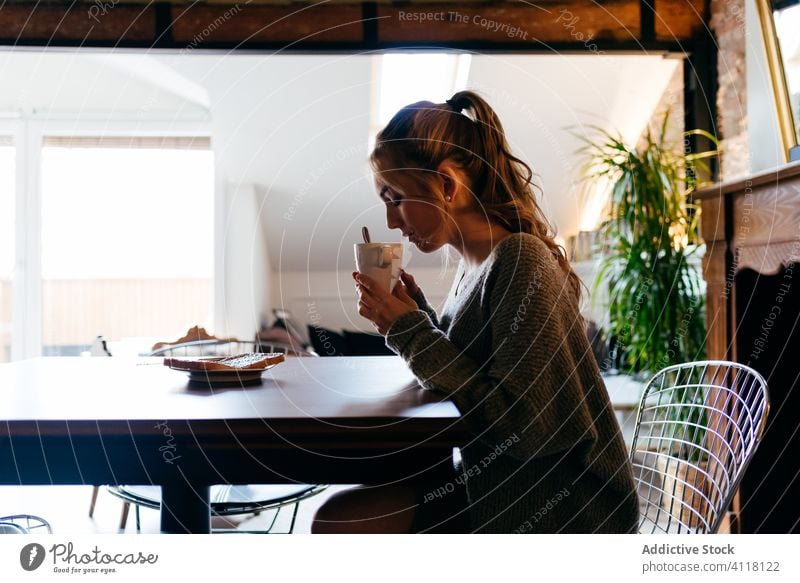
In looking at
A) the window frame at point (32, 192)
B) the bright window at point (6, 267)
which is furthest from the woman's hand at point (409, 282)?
the bright window at point (6, 267)

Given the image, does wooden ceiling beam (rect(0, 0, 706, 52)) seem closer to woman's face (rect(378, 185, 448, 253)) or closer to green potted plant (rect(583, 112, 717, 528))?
green potted plant (rect(583, 112, 717, 528))

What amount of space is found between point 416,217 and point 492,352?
0.25 meters

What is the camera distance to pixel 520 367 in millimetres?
824

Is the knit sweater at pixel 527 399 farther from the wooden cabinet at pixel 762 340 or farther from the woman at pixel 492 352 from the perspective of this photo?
the wooden cabinet at pixel 762 340

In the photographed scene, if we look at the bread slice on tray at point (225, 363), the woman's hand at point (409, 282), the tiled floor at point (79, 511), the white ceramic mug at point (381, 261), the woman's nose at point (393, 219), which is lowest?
the tiled floor at point (79, 511)

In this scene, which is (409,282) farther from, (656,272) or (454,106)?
(656,272)

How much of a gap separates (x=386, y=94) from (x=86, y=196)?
6.34ft

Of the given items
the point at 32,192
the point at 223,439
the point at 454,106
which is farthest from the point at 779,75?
the point at 32,192

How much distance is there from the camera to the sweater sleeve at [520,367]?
83cm

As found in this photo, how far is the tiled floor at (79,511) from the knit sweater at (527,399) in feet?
3.79

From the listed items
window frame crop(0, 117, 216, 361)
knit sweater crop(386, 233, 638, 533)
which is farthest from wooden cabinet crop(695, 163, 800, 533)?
window frame crop(0, 117, 216, 361)

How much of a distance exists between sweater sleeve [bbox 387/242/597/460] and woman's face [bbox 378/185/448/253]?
15 centimetres

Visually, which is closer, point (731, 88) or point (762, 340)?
point (762, 340)

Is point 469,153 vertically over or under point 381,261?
over
